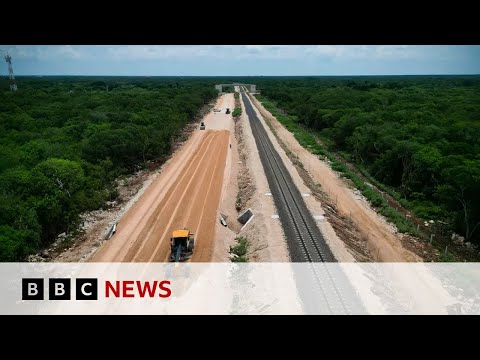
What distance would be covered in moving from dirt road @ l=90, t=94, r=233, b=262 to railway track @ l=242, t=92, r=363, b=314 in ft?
17.3

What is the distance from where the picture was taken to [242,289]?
20.0 m

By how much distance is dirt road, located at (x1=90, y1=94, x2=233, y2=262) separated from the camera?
23812 millimetres

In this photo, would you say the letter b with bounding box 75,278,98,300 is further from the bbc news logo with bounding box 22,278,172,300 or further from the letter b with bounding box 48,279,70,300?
the letter b with bounding box 48,279,70,300

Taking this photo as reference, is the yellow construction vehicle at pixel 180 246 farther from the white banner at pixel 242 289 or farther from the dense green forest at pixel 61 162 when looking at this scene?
the dense green forest at pixel 61 162

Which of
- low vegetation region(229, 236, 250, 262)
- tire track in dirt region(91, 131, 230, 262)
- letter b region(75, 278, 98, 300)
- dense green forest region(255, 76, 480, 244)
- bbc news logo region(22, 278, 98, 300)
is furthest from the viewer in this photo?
dense green forest region(255, 76, 480, 244)

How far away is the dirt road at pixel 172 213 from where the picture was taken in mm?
23812

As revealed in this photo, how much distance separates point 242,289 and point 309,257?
15.1 feet

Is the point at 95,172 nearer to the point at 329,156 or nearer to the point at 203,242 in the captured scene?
the point at 203,242

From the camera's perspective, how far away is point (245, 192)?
3556cm

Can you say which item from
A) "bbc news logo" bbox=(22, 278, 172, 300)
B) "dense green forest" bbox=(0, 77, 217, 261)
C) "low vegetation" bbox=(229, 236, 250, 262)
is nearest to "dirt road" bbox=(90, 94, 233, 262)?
"low vegetation" bbox=(229, 236, 250, 262)

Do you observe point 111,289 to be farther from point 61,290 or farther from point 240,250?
point 240,250

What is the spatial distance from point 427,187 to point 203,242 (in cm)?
2270

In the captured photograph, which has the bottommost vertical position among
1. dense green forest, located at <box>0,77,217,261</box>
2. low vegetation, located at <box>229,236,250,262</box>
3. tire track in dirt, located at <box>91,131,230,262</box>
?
low vegetation, located at <box>229,236,250,262</box>

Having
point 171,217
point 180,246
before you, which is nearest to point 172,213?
point 171,217
